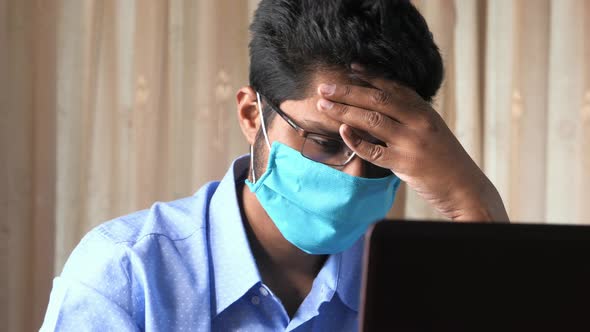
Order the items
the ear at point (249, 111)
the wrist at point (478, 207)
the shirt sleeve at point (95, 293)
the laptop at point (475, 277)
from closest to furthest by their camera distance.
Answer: the laptop at point (475, 277), the shirt sleeve at point (95, 293), the wrist at point (478, 207), the ear at point (249, 111)

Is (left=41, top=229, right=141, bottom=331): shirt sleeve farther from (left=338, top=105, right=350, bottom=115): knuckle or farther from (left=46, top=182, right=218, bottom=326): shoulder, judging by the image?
(left=338, top=105, right=350, bottom=115): knuckle

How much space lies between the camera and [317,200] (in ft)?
4.26

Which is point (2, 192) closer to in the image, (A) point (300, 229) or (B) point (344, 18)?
(A) point (300, 229)

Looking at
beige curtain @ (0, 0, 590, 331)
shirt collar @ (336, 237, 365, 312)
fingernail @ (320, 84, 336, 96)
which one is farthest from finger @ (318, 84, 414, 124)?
beige curtain @ (0, 0, 590, 331)

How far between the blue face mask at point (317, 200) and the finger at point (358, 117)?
0.31 ft

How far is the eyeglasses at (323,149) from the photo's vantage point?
1.27 m

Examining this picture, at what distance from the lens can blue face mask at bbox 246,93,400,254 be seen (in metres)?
1.28

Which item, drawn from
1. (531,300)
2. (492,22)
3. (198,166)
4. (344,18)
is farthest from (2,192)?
(531,300)

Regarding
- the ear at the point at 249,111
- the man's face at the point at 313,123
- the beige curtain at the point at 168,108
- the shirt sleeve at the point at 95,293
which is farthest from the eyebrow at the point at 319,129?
the beige curtain at the point at 168,108

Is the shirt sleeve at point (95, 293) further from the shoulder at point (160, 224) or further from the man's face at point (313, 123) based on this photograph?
the man's face at point (313, 123)

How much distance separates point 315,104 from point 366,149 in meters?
0.12

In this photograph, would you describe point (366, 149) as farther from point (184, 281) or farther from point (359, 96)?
point (184, 281)

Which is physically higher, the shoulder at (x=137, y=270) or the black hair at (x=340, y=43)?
the black hair at (x=340, y=43)

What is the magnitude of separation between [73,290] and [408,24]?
27.6 inches
